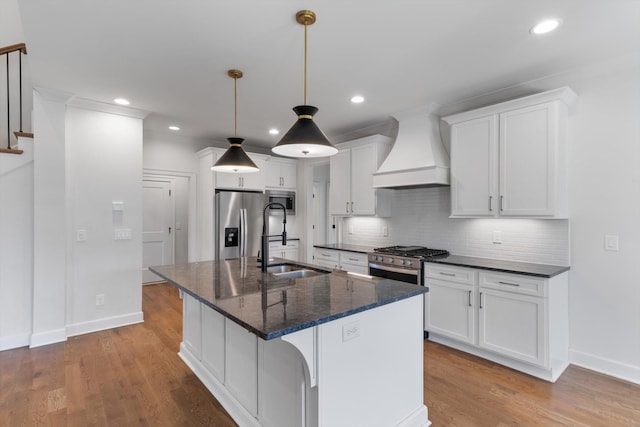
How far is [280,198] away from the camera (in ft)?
18.9

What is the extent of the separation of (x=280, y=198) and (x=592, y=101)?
4.37 m

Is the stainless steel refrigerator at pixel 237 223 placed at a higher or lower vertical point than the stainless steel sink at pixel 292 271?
higher

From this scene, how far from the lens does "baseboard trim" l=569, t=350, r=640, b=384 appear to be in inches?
102

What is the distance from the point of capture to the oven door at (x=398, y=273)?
11.2ft

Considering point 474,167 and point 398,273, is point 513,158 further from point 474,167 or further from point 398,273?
point 398,273

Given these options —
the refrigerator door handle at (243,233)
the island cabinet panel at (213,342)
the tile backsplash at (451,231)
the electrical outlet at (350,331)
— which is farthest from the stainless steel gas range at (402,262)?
the refrigerator door handle at (243,233)

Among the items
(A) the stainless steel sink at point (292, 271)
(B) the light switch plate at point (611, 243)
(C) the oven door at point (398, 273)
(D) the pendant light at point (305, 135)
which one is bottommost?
(C) the oven door at point (398, 273)

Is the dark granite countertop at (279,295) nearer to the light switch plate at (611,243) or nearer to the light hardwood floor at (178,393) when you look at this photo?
Result: the light hardwood floor at (178,393)

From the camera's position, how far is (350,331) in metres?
Answer: 1.65

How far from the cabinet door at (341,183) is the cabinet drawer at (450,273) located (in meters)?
1.58

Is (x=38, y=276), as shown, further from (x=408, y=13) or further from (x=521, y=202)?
(x=521, y=202)

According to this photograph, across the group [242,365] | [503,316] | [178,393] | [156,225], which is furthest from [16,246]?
[503,316]

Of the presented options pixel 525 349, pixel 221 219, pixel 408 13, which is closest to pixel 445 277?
pixel 525 349

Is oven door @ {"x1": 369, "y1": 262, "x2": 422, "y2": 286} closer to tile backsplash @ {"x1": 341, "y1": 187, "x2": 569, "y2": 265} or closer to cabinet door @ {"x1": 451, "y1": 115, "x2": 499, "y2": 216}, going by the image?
tile backsplash @ {"x1": 341, "y1": 187, "x2": 569, "y2": 265}
